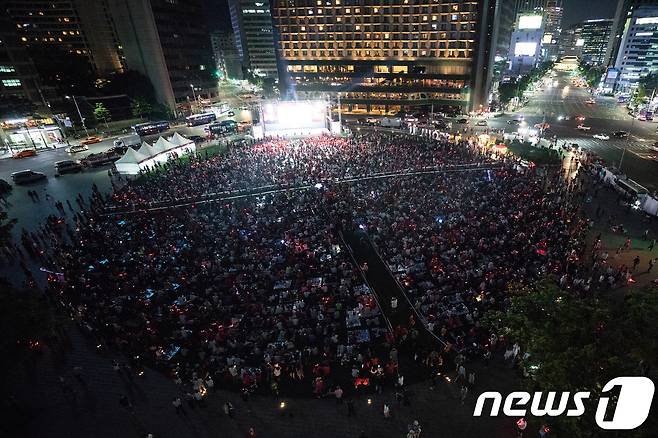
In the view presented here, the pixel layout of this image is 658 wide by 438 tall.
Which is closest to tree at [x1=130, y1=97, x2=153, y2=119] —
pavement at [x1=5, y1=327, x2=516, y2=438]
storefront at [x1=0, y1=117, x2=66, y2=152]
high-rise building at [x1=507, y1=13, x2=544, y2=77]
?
storefront at [x1=0, y1=117, x2=66, y2=152]

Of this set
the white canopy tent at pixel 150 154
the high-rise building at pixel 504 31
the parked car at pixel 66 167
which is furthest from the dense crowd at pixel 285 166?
the high-rise building at pixel 504 31

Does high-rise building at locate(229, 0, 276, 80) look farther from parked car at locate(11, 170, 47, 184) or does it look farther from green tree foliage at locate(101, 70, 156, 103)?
parked car at locate(11, 170, 47, 184)

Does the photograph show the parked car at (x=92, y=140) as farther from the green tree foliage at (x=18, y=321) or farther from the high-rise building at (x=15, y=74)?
the green tree foliage at (x=18, y=321)

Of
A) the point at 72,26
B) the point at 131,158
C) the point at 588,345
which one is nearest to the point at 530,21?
the point at 131,158

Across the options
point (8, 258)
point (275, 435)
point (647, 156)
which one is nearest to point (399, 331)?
point (275, 435)

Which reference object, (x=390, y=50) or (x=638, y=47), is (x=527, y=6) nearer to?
(x=638, y=47)

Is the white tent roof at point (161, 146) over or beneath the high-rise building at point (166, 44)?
beneath
